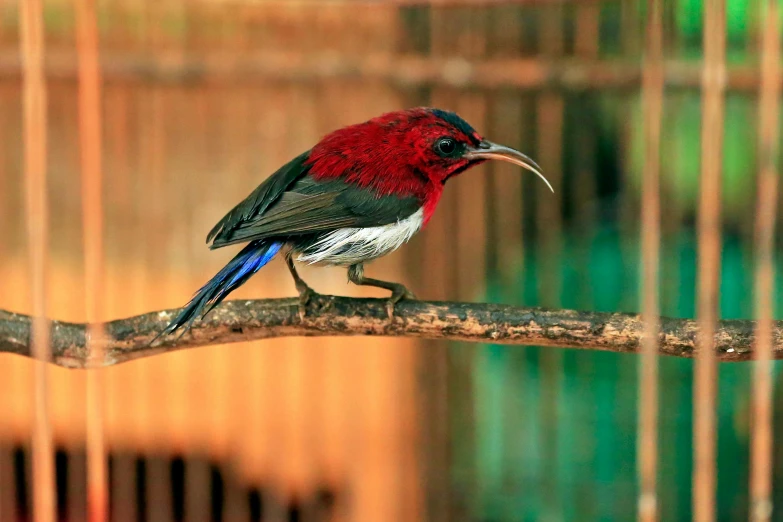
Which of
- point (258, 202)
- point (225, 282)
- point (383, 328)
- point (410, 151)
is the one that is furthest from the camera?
point (410, 151)

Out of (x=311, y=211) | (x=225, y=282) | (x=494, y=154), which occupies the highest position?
(x=494, y=154)

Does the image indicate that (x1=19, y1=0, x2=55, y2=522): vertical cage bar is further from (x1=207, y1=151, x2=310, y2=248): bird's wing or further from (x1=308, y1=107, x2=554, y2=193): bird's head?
(x1=308, y1=107, x2=554, y2=193): bird's head

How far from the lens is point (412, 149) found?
244 cm

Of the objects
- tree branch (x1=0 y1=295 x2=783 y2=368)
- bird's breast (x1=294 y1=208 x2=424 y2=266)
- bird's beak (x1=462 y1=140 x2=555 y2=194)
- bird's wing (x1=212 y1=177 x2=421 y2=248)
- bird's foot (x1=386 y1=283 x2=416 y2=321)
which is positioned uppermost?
bird's beak (x1=462 y1=140 x2=555 y2=194)

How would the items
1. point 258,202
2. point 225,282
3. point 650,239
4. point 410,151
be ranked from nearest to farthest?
point 650,239 < point 225,282 < point 258,202 < point 410,151

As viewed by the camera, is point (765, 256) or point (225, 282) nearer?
point (765, 256)

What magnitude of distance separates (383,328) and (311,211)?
0.37 metres

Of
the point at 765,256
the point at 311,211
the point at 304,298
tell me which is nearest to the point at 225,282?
the point at 304,298

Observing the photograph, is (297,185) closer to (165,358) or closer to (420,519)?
(165,358)

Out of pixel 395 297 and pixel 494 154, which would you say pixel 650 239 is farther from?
pixel 494 154

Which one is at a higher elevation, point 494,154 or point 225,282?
point 494,154

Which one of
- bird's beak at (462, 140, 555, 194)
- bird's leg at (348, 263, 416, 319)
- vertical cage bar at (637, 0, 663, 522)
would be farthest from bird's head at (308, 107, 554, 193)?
vertical cage bar at (637, 0, 663, 522)

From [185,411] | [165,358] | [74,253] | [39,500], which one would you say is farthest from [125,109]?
[39,500]

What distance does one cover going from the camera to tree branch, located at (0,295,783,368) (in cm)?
186
